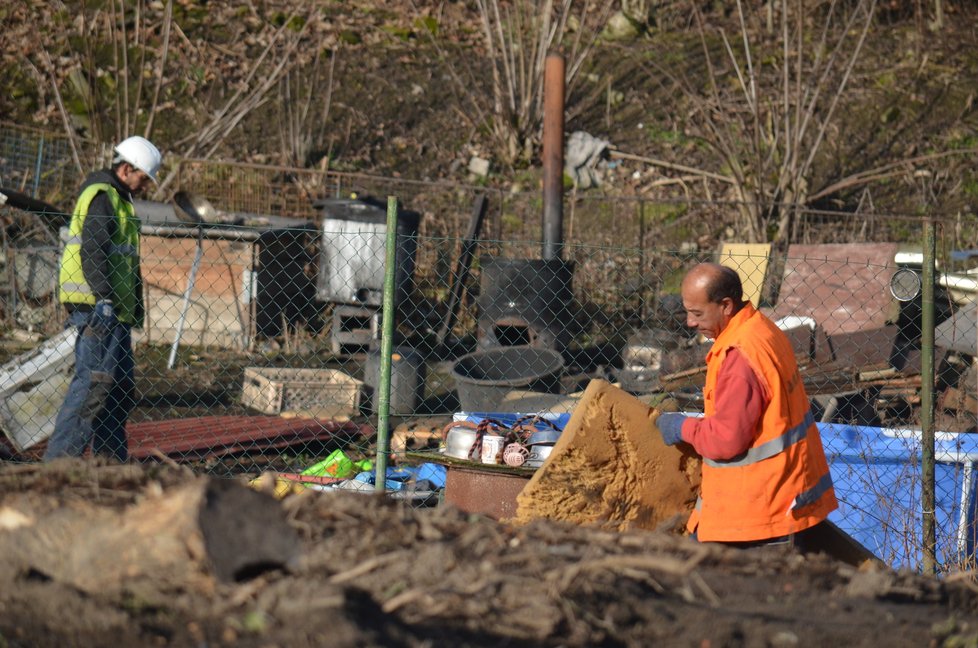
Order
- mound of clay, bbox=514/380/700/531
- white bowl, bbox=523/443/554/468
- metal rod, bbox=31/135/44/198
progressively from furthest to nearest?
1. metal rod, bbox=31/135/44/198
2. white bowl, bbox=523/443/554/468
3. mound of clay, bbox=514/380/700/531

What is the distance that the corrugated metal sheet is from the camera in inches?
273

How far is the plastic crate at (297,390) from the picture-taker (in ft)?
27.7

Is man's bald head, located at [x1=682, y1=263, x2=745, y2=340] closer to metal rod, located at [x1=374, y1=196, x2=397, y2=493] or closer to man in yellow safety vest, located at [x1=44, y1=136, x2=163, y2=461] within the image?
metal rod, located at [x1=374, y1=196, x2=397, y2=493]

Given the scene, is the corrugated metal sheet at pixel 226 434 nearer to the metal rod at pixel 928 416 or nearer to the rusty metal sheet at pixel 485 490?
the rusty metal sheet at pixel 485 490

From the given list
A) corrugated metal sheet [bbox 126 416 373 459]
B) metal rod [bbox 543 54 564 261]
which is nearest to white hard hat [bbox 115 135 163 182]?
corrugated metal sheet [bbox 126 416 373 459]

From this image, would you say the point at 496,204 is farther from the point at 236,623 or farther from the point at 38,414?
the point at 236,623

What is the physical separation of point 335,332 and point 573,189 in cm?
455

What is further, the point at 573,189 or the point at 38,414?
the point at 573,189

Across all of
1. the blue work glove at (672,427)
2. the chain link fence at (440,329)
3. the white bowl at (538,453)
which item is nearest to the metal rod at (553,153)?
the chain link fence at (440,329)

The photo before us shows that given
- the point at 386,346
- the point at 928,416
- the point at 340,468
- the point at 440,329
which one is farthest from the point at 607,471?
Answer: the point at 440,329

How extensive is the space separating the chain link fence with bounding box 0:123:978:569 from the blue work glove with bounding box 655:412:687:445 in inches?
41.4

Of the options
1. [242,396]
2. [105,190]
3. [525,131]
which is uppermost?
[525,131]

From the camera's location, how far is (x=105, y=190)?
20.2ft

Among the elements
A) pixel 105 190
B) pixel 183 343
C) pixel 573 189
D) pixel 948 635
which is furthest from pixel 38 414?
pixel 573 189
